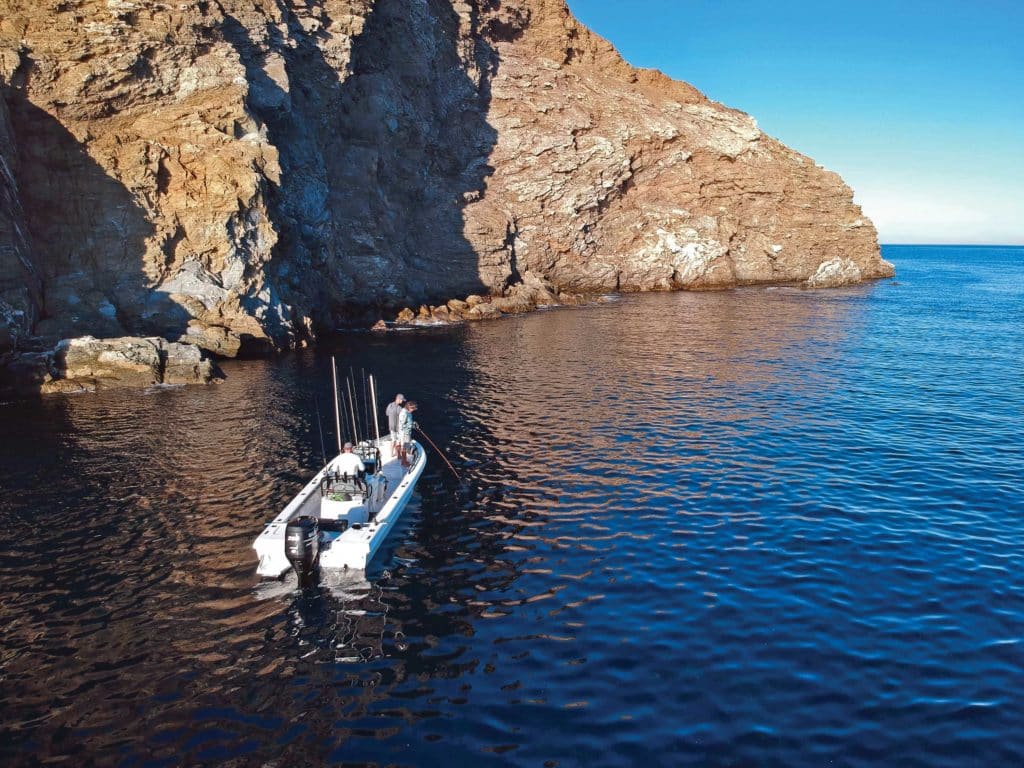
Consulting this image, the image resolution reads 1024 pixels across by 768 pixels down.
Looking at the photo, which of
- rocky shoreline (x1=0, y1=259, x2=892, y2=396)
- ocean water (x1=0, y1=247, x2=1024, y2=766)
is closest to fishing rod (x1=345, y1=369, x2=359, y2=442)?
ocean water (x1=0, y1=247, x2=1024, y2=766)

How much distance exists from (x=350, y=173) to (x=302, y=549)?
50.8 meters

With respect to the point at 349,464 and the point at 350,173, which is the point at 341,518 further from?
the point at 350,173

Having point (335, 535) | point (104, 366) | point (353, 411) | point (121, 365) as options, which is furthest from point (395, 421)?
point (104, 366)

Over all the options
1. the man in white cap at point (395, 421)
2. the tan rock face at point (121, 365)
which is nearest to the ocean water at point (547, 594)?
the man in white cap at point (395, 421)

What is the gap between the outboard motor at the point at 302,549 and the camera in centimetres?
1416

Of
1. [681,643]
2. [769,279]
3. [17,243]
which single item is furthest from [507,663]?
[769,279]

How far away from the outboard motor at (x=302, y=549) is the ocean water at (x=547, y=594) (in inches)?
24.8

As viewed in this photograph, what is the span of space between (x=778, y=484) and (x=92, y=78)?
143 feet

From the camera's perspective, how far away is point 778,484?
20391 millimetres

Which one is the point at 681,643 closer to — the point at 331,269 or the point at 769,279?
the point at 331,269

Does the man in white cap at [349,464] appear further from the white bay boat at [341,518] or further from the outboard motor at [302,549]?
the outboard motor at [302,549]

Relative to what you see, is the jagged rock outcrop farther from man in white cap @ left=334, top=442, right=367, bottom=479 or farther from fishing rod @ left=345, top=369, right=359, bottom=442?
man in white cap @ left=334, top=442, right=367, bottom=479

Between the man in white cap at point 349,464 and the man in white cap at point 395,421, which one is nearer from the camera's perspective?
the man in white cap at point 349,464

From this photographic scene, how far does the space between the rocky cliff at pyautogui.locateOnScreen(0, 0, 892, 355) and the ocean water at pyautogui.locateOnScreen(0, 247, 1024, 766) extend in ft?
43.4
